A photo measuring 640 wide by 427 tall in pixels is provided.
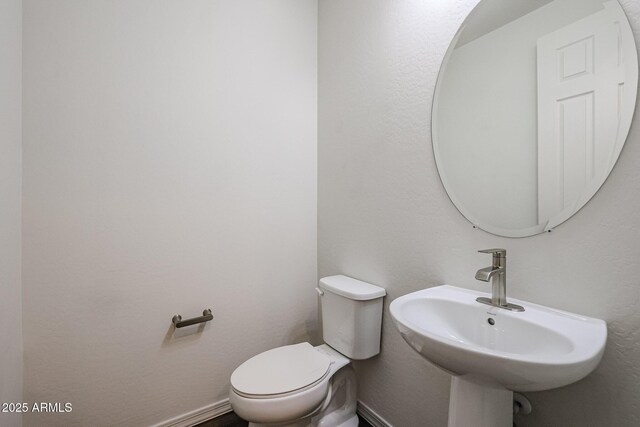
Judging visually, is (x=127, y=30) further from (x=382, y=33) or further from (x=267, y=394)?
(x=267, y=394)

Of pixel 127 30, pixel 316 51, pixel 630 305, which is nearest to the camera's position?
pixel 630 305

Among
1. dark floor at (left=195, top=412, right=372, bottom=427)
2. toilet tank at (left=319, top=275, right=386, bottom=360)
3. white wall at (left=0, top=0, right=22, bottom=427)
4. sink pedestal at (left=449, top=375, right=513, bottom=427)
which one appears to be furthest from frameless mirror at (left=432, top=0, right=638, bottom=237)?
white wall at (left=0, top=0, right=22, bottom=427)

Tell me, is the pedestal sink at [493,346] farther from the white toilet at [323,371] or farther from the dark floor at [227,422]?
the dark floor at [227,422]

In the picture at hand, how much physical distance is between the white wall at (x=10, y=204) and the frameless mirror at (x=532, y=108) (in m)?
1.58

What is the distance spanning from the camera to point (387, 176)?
51.6 inches

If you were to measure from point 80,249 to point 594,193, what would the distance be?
1.87 m

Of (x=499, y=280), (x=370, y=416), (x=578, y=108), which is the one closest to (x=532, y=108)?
(x=578, y=108)

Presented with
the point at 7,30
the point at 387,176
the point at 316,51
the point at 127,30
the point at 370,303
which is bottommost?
the point at 370,303

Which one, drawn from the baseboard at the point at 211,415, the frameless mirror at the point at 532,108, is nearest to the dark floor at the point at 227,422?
the baseboard at the point at 211,415

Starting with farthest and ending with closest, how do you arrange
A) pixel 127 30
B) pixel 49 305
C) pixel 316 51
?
pixel 316 51, pixel 127 30, pixel 49 305

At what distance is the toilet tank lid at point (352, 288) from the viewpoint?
1.25m

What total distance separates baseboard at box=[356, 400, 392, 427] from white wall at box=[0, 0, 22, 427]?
1451 millimetres

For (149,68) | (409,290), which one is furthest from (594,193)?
(149,68)

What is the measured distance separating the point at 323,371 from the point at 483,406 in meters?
0.64
